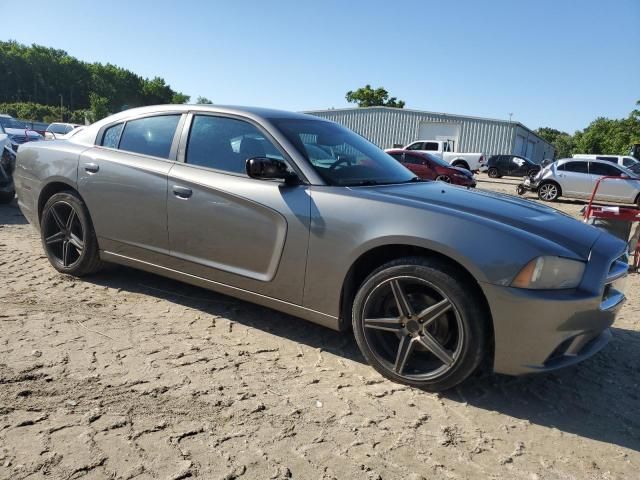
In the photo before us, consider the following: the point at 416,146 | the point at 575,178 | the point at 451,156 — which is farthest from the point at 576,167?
the point at 416,146

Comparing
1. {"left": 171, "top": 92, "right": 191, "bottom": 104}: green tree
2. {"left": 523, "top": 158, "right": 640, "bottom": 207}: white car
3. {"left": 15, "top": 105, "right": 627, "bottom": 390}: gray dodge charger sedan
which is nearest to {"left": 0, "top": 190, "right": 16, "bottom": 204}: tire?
{"left": 15, "top": 105, "right": 627, "bottom": 390}: gray dodge charger sedan

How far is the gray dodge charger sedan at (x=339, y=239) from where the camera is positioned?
253 centimetres

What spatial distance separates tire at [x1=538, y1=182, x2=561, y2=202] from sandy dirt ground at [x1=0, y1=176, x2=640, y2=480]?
14726 mm

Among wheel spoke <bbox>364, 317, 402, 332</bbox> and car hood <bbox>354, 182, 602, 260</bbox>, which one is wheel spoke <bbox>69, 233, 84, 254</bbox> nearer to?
car hood <bbox>354, 182, 602, 260</bbox>

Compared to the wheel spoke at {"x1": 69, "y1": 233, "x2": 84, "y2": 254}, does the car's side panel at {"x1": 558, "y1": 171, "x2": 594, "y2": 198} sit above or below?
above

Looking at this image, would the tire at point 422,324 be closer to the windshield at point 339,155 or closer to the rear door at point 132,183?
the windshield at point 339,155

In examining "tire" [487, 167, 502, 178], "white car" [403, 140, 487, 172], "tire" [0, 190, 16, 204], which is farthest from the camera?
"tire" [487, 167, 502, 178]

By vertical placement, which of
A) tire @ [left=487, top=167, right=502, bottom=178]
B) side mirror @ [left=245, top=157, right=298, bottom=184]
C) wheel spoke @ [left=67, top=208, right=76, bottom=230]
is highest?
tire @ [left=487, top=167, right=502, bottom=178]

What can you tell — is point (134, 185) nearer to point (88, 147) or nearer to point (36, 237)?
point (88, 147)

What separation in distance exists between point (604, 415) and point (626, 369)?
0.76 meters

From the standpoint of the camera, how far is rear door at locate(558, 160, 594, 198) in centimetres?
1666

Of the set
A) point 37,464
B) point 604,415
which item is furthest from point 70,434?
point 604,415

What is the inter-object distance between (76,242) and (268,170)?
85.8 inches

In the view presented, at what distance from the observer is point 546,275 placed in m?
2.47
